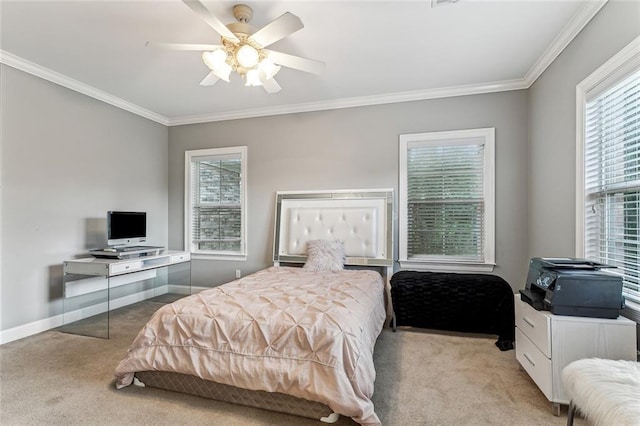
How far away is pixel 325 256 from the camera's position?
355 cm

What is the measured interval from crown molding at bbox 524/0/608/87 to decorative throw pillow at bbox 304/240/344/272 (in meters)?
2.73

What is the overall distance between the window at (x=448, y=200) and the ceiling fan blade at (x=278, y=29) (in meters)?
2.19

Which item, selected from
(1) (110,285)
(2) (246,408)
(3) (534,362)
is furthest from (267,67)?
(1) (110,285)

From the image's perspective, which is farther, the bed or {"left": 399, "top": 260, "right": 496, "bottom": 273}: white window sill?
{"left": 399, "top": 260, "right": 496, "bottom": 273}: white window sill

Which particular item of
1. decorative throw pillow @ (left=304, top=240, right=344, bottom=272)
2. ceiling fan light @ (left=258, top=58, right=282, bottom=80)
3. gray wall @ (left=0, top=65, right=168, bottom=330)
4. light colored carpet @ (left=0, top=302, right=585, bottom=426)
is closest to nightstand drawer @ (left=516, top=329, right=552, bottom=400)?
light colored carpet @ (left=0, top=302, right=585, bottom=426)

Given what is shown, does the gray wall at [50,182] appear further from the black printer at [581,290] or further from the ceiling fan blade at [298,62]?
the black printer at [581,290]

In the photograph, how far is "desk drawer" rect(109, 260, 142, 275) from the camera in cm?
313

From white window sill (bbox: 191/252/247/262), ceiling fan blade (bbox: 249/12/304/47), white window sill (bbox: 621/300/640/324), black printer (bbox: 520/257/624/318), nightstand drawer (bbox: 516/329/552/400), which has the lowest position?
nightstand drawer (bbox: 516/329/552/400)

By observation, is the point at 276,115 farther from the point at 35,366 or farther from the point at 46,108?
the point at 35,366

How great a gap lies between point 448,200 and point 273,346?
2.74 m

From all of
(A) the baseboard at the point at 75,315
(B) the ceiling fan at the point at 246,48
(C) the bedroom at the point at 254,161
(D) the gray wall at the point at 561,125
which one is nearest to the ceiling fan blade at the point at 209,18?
(B) the ceiling fan at the point at 246,48

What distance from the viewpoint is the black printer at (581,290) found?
1.82 m

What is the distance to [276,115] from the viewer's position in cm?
429

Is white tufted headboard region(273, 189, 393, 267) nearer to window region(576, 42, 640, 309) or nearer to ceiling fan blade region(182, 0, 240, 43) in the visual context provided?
window region(576, 42, 640, 309)
